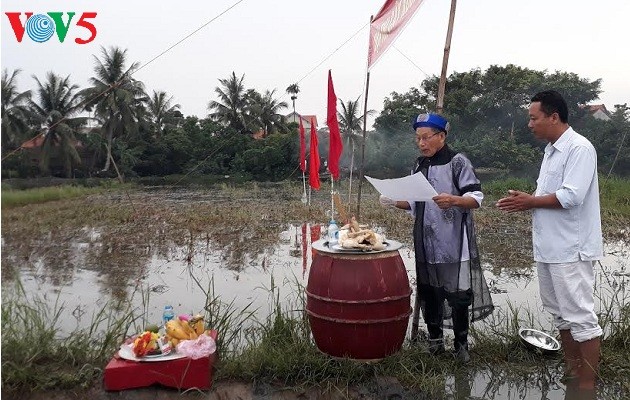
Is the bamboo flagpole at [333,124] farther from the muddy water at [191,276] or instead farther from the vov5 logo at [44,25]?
the vov5 logo at [44,25]

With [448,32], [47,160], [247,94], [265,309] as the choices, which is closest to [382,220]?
[265,309]

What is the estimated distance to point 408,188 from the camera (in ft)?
10.2

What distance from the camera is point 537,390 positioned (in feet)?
10.4

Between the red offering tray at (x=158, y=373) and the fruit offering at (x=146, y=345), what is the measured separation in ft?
0.20

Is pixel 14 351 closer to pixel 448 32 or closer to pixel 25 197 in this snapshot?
pixel 25 197

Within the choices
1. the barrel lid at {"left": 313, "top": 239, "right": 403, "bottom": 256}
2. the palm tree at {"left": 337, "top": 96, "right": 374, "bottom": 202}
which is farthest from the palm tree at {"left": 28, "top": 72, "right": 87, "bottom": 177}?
the palm tree at {"left": 337, "top": 96, "right": 374, "bottom": 202}

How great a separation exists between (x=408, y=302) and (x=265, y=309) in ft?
7.42

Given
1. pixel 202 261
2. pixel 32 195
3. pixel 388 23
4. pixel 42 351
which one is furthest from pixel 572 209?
pixel 202 261

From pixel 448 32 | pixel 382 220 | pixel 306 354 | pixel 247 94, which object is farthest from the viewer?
A: pixel 247 94

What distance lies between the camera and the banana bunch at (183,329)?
3.04 m

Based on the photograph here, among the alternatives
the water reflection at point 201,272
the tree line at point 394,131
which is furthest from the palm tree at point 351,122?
the water reflection at point 201,272

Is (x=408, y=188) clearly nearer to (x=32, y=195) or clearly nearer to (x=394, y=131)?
(x=32, y=195)

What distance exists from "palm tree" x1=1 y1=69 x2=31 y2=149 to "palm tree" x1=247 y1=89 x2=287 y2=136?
2781 centimetres

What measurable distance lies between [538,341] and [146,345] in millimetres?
2640
